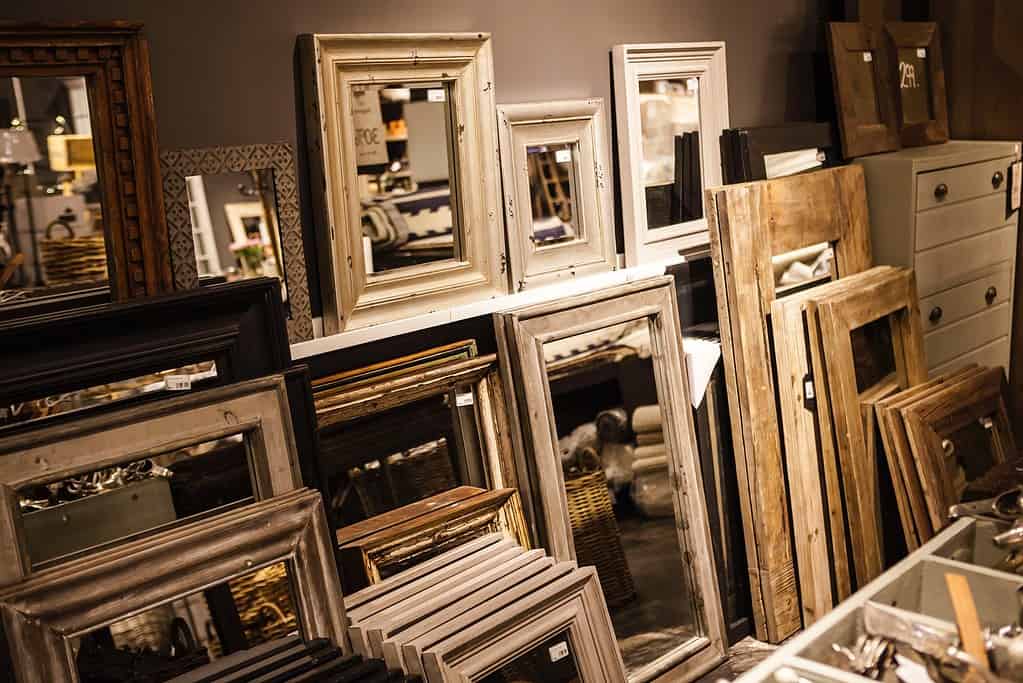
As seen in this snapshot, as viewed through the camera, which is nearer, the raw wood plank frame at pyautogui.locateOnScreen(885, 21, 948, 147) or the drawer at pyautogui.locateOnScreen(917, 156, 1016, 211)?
the drawer at pyautogui.locateOnScreen(917, 156, 1016, 211)

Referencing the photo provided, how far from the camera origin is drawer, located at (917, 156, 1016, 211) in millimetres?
3457

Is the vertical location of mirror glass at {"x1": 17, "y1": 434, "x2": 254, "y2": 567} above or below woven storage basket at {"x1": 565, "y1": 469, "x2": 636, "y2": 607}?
above

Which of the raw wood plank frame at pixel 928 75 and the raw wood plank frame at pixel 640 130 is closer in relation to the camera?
the raw wood plank frame at pixel 640 130

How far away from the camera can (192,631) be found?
2086mm

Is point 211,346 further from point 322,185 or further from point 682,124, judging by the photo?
point 682,124

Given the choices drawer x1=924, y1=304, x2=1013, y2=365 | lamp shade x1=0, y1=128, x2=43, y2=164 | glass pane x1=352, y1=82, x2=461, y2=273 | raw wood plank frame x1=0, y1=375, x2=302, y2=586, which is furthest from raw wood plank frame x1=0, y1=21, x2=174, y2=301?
drawer x1=924, y1=304, x2=1013, y2=365

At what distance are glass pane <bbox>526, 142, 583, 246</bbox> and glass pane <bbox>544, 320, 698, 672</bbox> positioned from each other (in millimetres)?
294

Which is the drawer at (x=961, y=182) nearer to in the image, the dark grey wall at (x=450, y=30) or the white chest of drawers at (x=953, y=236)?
the white chest of drawers at (x=953, y=236)

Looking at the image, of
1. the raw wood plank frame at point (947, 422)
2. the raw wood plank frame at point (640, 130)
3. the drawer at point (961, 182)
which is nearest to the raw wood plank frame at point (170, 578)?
the raw wood plank frame at point (640, 130)

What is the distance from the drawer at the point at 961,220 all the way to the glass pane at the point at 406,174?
177 centimetres

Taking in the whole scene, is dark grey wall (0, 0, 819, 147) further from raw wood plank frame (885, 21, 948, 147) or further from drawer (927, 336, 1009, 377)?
drawer (927, 336, 1009, 377)

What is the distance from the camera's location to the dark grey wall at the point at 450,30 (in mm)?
2117

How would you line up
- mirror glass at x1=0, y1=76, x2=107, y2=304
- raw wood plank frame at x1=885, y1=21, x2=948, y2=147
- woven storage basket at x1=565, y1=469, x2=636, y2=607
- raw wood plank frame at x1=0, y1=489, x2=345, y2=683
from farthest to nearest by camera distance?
1. raw wood plank frame at x1=885, y1=21, x2=948, y2=147
2. woven storage basket at x1=565, y1=469, x2=636, y2=607
3. mirror glass at x1=0, y1=76, x2=107, y2=304
4. raw wood plank frame at x1=0, y1=489, x2=345, y2=683

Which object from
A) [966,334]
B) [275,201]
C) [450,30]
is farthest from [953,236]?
[275,201]
